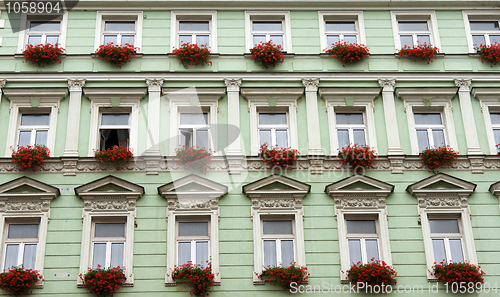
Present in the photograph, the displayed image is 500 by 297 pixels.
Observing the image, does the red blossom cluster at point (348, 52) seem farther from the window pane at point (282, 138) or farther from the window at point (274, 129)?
the window pane at point (282, 138)

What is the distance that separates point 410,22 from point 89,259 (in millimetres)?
11802

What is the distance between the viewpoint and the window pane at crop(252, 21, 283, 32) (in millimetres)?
18797

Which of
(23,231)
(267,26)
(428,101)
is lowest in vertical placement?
(23,231)

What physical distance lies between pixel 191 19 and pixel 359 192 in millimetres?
7478

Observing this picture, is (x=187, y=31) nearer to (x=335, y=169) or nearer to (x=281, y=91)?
(x=281, y=91)

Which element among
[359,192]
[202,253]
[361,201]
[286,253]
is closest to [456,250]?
[361,201]

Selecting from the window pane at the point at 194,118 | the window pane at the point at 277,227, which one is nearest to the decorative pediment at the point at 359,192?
the window pane at the point at 277,227

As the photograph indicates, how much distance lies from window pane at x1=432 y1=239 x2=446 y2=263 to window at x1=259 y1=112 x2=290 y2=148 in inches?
182

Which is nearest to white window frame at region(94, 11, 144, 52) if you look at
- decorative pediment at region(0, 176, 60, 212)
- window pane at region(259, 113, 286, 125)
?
window pane at region(259, 113, 286, 125)

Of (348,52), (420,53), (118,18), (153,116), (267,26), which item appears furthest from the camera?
(267,26)

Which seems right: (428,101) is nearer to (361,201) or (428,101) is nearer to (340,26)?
(340,26)

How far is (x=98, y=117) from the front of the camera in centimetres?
1706

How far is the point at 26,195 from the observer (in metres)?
15.5

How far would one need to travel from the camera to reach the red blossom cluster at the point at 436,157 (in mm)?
16203
